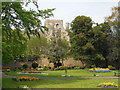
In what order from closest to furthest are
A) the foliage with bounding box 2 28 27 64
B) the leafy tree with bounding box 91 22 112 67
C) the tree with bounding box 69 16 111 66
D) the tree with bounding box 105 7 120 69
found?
the foliage with bounding box 2 28 27 64 → the tree with bounding box 105 7 120 69 → the tree with bounding box 69 16 111 66 → the leafy tree with bounding box 91 22 112 67

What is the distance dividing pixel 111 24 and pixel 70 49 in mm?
8919

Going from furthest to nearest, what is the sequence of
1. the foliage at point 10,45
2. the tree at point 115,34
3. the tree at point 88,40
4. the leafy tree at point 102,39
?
1. the leafy tree at point 102,39
2. the tree at point 88,40
3. the tree at point 115,34
4. the foliage at point 10,45

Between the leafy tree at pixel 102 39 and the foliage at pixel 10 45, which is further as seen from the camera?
the leafy tree at pixel 102 39

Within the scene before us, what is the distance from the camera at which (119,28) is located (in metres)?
36.3

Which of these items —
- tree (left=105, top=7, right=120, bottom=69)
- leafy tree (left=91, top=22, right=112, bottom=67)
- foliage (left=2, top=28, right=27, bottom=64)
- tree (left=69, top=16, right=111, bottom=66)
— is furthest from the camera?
leafy tree (left=91, top=22, right=112, bottom=67)

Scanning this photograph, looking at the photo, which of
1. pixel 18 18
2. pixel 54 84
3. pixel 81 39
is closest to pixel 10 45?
pixel 18 18

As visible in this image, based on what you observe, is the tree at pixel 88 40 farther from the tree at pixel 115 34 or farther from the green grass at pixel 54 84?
the green grass at pixel 54 84

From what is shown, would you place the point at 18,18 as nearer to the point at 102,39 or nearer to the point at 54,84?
the point at 54,84

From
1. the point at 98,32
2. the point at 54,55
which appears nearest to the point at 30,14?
the point at 54,55

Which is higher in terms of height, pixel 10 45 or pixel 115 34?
pixel 115 34

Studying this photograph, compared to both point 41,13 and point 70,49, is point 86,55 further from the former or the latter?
point 41,13

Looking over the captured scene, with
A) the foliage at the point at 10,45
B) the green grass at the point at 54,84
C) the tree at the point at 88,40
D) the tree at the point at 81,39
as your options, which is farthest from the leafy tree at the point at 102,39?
the green grass at the point at 54,84

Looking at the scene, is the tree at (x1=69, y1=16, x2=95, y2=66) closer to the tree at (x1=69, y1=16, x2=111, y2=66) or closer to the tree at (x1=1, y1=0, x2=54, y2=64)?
the tree at (x1=69, y1=16, x2=111, y2=66)

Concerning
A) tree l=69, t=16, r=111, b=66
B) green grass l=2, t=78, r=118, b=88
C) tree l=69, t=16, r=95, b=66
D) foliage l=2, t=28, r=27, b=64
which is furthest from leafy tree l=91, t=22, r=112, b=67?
green grass l=2, t=78, r=118, b=88
